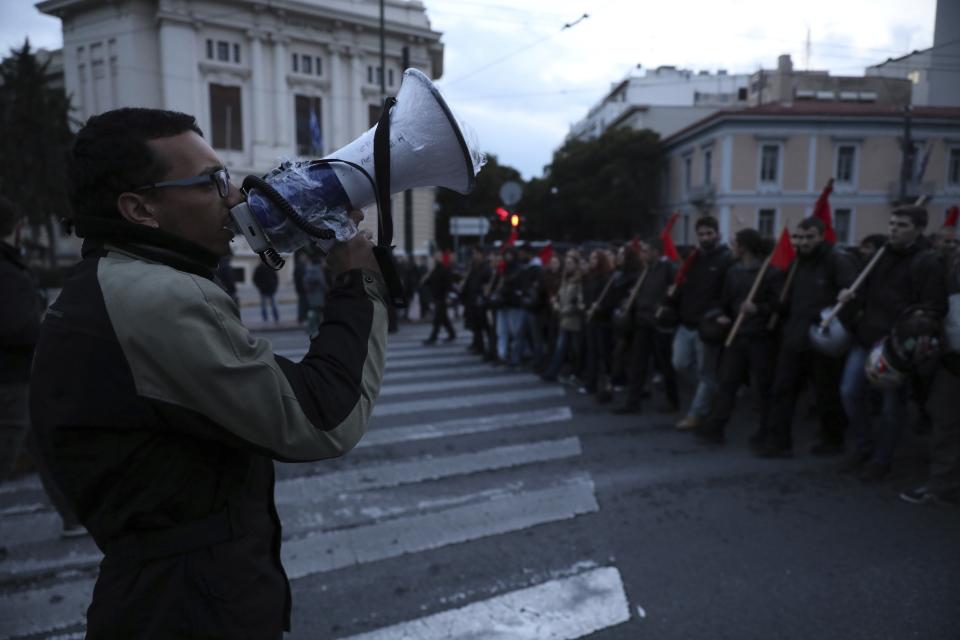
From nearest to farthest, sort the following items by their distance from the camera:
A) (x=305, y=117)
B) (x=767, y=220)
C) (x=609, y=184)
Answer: (x=305, y=117) < (x=767, y=220) < (x=609, y=184)

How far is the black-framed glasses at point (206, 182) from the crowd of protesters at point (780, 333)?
4403 millimetres

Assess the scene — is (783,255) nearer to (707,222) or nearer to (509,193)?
(707,222)

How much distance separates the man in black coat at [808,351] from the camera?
540 cm

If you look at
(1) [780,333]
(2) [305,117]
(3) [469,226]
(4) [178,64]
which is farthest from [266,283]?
(2) [305,117]

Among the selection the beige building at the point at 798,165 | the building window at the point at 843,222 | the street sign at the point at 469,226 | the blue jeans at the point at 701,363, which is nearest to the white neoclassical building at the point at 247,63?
the street sign at the point at 469,226

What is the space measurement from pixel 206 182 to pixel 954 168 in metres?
9.61

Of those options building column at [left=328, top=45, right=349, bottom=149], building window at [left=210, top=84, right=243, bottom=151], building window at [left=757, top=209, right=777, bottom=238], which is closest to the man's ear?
→ building window at [left=210, top=84, right=243, bottom=151]

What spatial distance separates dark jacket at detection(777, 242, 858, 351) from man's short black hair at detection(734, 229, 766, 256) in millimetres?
665

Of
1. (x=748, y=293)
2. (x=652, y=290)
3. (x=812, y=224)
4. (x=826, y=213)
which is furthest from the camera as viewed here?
(x=652, y=290)

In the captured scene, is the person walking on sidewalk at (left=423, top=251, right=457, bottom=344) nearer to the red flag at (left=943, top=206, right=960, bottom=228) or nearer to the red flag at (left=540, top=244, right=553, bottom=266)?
the red flag at (left=540, top=244, right=553, bottom=266)

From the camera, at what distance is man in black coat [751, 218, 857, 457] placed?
17.7 feet

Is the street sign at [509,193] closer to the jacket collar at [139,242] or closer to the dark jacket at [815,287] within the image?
the dark jacket at [815,287]

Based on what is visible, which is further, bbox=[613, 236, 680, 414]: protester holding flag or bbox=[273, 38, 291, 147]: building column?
bbox=[273, 38, 291, 147]: building column

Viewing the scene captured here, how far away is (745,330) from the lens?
580cm
